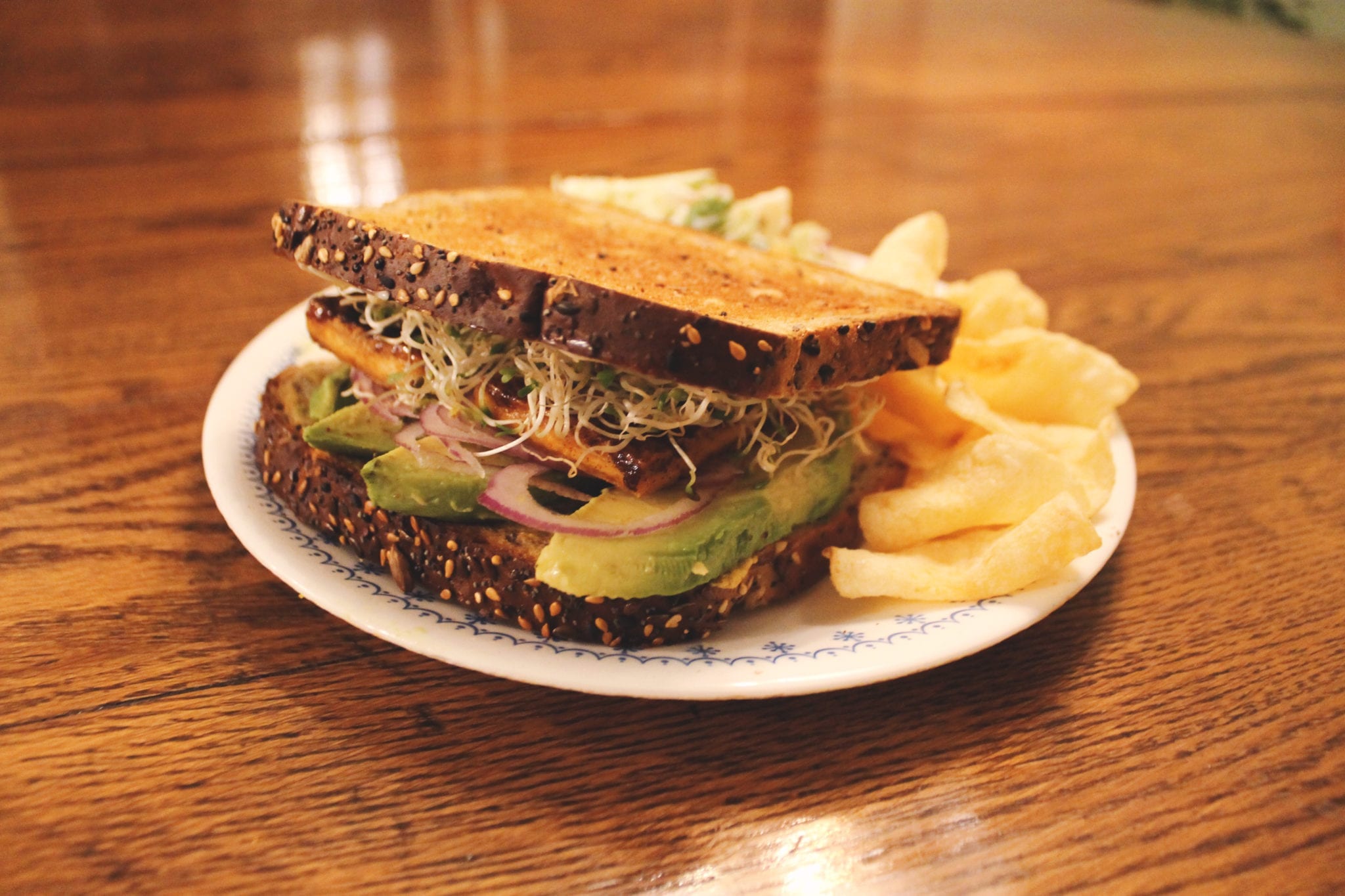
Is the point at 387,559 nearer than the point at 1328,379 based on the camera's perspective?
Yes

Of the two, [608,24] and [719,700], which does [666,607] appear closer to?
[719,700]

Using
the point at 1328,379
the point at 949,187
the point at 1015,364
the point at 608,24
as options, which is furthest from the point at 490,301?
the point at 608,24

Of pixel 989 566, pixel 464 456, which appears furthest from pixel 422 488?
pixel 989 566

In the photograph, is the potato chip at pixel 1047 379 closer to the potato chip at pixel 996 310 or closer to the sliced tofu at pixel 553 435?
the potato chip at pixel 996 310

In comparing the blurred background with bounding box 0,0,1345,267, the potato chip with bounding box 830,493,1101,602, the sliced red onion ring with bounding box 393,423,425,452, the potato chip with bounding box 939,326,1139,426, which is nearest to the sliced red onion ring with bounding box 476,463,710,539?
the sliced red onion ring with bounding box 393,423,425,452

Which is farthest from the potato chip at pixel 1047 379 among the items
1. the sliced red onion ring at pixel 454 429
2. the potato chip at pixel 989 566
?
the sliced red onion ring at pixel 454 429

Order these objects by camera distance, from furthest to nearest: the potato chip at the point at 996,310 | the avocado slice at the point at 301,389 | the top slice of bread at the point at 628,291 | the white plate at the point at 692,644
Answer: the potato chip at the point at 996,310, the avocado slice at the point at 301,389, the top slice of bread at the point at 628,291, the white plate at the point at 692,644

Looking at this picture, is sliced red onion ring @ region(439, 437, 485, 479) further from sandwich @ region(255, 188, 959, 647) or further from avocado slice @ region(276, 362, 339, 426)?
avocado slice @ region(276, 362, 339, 426)
